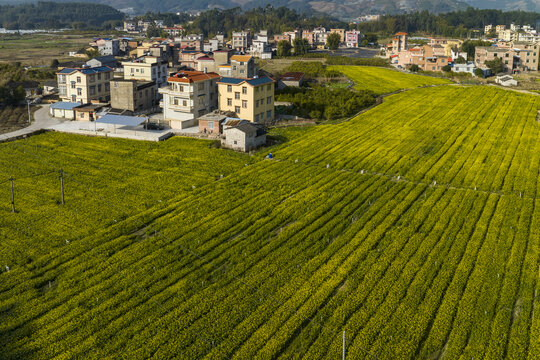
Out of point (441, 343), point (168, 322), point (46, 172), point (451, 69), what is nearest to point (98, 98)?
point (46, 172)

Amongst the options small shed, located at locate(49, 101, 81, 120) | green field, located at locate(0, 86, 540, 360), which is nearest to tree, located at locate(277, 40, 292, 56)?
small shed, located at locate(49, 101, 81, 120)

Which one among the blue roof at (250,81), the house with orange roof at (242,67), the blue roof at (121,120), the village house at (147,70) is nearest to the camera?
the blue roof at (121,120)

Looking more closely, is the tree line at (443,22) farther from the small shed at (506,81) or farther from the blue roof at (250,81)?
the blue roof at (250,81)

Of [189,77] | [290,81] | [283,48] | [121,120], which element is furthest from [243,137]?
[283,48]

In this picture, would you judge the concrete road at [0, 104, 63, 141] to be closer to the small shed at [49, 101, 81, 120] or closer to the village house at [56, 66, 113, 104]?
the small shed at [49, 101, 81, 120]

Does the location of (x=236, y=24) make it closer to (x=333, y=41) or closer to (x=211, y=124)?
(x=333, y=41)

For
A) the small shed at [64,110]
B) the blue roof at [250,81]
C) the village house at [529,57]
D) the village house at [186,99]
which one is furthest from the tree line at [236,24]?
the small shed at [64,110]

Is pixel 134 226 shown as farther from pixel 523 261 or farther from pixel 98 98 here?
pixel 98 98
